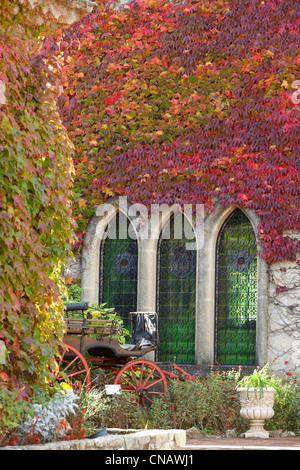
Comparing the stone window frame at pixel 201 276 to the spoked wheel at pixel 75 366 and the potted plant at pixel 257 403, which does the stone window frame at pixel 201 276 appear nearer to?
the potted plant at pixel 257 403

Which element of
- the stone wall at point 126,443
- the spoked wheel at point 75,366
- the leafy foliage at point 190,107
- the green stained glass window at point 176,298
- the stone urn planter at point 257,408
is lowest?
the stone urn planter at point 257,408

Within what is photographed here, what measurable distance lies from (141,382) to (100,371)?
0.60 metres

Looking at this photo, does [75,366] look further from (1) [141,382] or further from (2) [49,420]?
(2) [49,420]

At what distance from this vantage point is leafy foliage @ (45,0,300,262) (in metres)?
11.1

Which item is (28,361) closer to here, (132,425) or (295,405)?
(132,425)

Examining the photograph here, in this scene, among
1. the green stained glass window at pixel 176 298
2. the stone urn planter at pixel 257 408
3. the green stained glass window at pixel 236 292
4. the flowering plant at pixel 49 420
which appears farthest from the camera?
the green stained glass window at pixel 176 298

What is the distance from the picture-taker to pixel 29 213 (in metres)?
5.74

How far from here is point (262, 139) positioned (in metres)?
11.2

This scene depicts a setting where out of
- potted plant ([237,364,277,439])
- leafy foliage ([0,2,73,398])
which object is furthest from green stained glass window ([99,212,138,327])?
leafy foliage ([0,2,73,398])

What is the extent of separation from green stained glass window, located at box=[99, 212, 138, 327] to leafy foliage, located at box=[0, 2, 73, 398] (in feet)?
20.0

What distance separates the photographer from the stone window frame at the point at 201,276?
36.2ft

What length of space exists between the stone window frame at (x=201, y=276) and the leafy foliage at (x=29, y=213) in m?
5.38

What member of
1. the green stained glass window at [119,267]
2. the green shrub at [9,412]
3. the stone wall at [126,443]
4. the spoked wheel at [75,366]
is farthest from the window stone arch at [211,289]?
the green shrub at [9,412]
